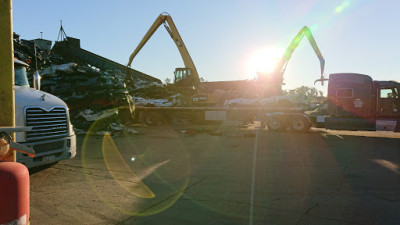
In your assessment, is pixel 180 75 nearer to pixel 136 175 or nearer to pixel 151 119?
pixel 151 119

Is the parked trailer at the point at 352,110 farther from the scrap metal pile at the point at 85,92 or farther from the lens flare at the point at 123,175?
the lens flare at the point at 123,175

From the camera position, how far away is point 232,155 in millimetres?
8359

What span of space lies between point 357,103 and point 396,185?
8.45m

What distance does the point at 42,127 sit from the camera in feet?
17.3

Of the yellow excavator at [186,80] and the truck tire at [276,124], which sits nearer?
the truck tire at [276,124]

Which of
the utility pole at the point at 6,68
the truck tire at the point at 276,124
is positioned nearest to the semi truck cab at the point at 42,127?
the utility pole at the point at 6,68

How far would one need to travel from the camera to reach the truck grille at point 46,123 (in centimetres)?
504

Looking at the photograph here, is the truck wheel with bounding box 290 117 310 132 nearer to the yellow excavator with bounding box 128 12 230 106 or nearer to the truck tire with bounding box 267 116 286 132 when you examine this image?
the truck tire with bounding box 267 116 286 132

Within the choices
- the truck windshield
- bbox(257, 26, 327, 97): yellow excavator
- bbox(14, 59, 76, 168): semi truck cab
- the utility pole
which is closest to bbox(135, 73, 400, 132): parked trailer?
bbox(257, 26, 327, 97): yellow excavator

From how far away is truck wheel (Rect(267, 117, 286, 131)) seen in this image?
14.8m

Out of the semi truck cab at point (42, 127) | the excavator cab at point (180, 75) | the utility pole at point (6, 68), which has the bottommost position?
the semi truck cab at point (42, 127)

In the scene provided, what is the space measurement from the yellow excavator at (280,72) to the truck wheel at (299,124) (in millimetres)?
6002

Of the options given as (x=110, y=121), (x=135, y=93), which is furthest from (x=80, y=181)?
(x=135, y=93)

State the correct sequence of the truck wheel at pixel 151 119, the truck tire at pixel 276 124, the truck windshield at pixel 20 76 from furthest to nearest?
the truck wheel at pixel 151 119
the truck tire at pixel 276 124
the truck windshield at pixel 20 76
